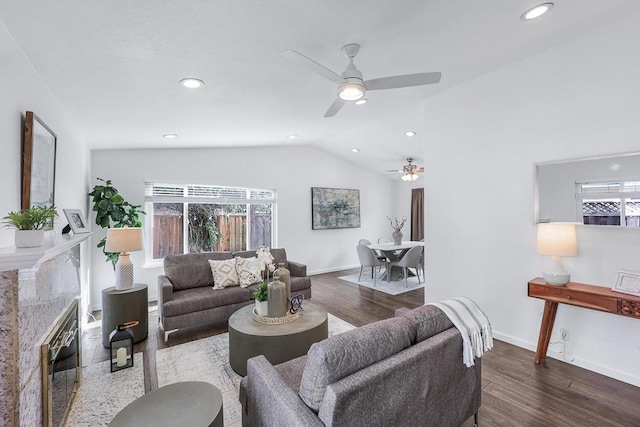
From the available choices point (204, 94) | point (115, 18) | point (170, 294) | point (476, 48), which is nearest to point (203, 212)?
point (170, 294)

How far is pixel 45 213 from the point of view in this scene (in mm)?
1490

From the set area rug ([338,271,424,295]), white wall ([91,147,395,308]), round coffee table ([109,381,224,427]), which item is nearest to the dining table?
area rug ([338,271,424,295])

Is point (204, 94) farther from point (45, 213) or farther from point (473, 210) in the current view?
point (473, 210)

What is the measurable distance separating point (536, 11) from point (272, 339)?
3.15 meters

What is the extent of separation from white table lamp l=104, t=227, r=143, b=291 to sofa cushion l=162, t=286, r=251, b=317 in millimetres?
504

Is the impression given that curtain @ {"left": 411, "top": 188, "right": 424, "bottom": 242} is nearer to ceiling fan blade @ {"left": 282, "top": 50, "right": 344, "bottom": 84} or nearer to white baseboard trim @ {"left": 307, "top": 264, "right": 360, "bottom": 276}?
white baseboard trim @ {"left": 307, "top": 264, "right": 360, "bottom": 276}

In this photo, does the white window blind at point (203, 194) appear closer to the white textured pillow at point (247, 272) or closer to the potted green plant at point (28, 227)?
the white textured pillow at point (247, 272)

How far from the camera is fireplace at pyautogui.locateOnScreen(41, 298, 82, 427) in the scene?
162 cm

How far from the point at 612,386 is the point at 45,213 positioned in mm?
4144

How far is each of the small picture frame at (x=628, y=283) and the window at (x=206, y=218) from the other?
16.9 ft

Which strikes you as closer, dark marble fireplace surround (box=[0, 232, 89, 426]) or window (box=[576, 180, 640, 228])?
dark marble fireplace surround (box=[0, 232, 89, 426])

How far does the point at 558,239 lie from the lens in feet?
8.72

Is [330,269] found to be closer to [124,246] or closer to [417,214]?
[417,214]

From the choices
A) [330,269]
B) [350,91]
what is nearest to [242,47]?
[350,91]
